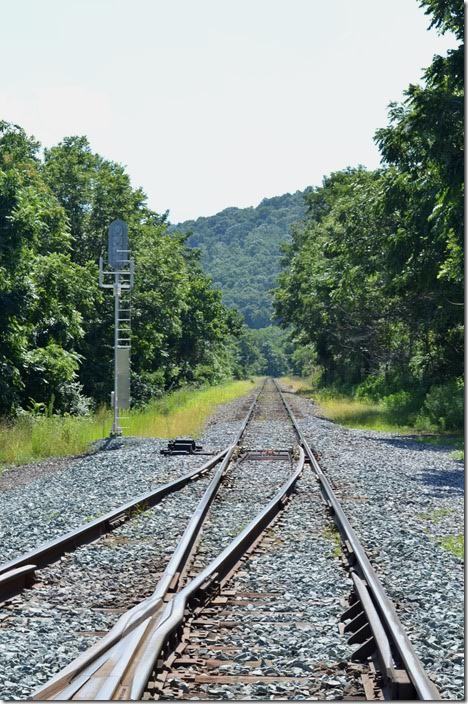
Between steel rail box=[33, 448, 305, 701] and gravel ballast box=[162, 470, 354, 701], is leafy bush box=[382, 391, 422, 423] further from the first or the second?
steel rail box=[33, 448, 305, 701]

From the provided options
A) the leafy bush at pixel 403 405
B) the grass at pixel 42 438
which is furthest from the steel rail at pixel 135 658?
the leafy bush at pixel 403 405

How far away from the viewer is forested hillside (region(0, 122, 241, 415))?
86.0 feet

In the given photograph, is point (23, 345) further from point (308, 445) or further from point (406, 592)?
point (406, 592)

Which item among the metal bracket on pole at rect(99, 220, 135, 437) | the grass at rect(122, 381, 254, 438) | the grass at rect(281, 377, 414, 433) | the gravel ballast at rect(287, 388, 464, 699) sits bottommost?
the grass at rect(281, 377, 414, 433)

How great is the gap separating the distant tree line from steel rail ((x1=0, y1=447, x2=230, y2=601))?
8877mm

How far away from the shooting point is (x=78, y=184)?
43.4 meters

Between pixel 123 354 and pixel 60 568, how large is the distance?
638 inches

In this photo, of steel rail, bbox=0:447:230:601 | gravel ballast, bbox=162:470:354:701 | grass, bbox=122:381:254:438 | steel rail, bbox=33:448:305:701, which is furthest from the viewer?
grass, bbox=122:381:254:438

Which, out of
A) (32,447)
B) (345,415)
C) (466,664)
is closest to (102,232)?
(345,415)

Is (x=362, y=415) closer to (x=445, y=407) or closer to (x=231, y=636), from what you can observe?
(x=445, y=407)

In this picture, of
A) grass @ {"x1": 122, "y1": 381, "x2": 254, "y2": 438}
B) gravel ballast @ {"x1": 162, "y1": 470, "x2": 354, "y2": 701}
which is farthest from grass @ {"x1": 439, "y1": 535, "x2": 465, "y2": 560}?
grass @ {"x1": 122, "y1": 381, "x2": 254, "y2": 438}

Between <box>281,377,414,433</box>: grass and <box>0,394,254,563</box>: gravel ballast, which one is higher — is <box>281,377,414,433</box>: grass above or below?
below

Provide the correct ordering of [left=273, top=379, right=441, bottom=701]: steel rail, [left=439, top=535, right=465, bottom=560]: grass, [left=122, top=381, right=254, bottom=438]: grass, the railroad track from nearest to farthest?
[left=273, top=379, right=441, bottom=701]: steel rail, the railroad track, [left=439, top=535, right=465, bottom=560]: grass, [left=122, top=381, right=254, bottom=438]: grass

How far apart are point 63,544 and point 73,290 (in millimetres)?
24438
